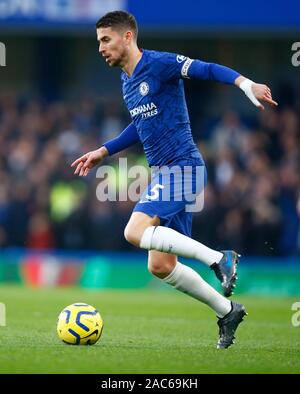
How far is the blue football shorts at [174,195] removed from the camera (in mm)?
7629

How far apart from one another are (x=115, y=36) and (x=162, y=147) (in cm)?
98

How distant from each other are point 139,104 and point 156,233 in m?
1.22

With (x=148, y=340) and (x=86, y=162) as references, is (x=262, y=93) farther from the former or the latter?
(x=148, y=340)

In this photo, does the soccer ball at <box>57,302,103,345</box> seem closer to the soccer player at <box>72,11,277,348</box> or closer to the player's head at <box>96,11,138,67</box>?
the soccer player at <box>72,11,277,348</box>

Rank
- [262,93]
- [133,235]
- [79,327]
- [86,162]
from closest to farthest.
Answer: [262,93] → [133,235] → [79,327] → [86,162]

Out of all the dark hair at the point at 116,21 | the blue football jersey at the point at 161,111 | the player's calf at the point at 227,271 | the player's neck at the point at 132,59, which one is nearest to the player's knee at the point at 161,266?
the player's calf at the point at 227,271

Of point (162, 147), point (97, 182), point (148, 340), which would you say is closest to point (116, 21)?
point (162, 147)

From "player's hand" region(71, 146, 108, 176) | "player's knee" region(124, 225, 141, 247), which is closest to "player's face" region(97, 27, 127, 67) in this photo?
"player's hand" region(71, 146, 108, 176)

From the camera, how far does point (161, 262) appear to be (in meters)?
7.69

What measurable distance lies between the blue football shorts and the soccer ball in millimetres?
928

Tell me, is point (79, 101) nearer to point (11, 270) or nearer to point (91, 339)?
point (11, 270)
